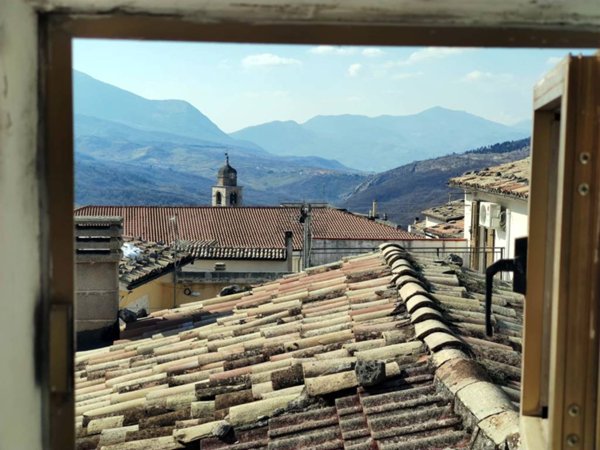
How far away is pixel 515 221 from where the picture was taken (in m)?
14.8

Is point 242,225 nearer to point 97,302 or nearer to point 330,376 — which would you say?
point 97,302

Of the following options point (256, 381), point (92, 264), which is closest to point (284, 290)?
point (92, 264)

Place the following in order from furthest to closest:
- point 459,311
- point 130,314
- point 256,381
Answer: point 130,314 < point 459,311 < point 256,381

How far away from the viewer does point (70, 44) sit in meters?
1.45

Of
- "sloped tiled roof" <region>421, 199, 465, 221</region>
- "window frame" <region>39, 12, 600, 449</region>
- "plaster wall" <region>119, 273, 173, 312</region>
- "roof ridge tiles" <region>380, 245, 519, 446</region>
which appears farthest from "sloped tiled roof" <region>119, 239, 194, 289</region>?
"sloped tiled roof" <region>421, 199, 465, 221</region>

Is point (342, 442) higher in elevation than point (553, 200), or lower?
Result: lower

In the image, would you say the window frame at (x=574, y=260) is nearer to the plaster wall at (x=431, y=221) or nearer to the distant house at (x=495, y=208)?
the distant house at (x=495, y=208)

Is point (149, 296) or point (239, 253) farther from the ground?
point (239, 253)

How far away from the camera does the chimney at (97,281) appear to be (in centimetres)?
806

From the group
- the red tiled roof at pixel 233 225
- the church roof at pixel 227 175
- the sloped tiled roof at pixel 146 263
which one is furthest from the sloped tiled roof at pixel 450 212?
the sloped tiled roof at pixel 146 263

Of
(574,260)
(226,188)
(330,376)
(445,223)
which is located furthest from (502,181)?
(226,188)

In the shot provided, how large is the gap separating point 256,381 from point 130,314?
453cm

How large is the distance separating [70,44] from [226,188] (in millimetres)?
47687

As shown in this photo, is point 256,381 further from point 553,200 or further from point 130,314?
point 130,314
